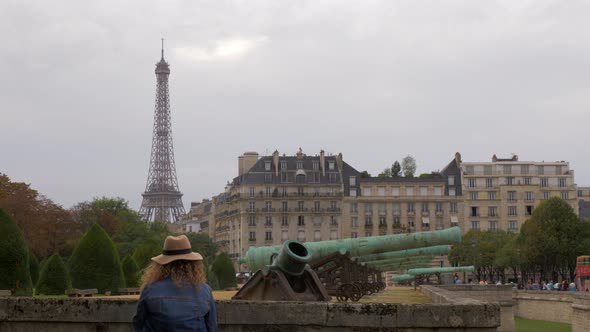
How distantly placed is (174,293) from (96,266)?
26.9m

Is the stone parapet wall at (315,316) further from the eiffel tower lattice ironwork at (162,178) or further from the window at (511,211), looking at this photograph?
the eiffel tower lattice ironwork at (162,178)

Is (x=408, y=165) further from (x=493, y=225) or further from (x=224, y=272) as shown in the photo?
(x=224, y=272)

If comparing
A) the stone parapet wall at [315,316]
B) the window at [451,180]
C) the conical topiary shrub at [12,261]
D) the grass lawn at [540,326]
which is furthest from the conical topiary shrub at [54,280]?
the window at [451,180]

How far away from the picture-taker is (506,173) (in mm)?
119375

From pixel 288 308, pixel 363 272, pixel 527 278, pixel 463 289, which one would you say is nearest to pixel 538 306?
pixel 463 289

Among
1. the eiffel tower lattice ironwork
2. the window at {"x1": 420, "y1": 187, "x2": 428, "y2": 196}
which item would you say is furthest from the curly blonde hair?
the eiffel tower lattice ironwork

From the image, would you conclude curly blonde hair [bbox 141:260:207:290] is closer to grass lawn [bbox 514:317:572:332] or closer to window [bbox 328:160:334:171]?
grass lawn [bbox 514:317:572:332]

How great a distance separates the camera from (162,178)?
7121 inches

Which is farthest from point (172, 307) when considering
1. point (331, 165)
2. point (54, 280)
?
point (331, 165)

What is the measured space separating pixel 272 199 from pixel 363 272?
3460 inches

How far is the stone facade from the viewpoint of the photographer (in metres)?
118

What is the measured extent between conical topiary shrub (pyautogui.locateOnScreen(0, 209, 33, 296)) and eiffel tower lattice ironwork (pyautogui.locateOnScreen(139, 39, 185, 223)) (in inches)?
5986

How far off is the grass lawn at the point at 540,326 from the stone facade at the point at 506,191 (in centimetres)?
6270

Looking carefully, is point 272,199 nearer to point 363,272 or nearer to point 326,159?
point 326,159
